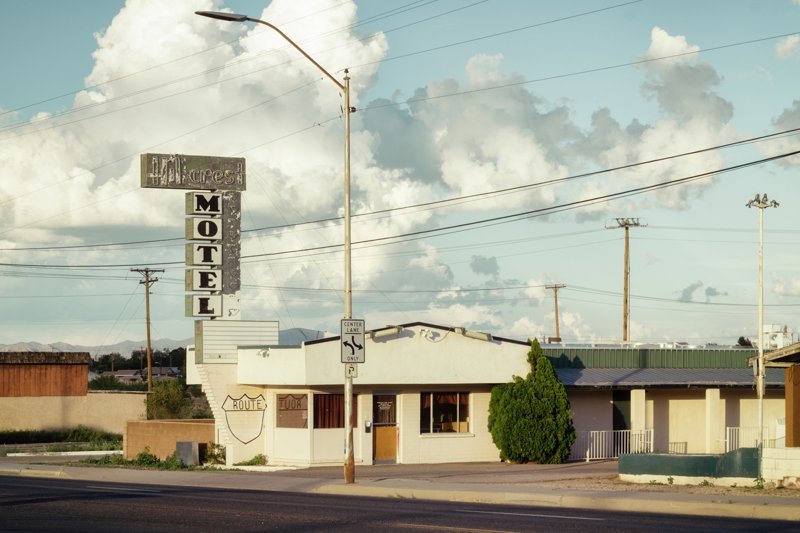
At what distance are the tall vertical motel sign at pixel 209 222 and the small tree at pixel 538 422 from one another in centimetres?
1094

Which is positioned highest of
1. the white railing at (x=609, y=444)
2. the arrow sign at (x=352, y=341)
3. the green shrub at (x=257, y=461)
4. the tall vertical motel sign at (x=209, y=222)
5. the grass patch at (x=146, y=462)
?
the tall vertical motel sign at (x=209, y=222)

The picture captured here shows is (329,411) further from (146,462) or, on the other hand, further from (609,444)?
(609,444)

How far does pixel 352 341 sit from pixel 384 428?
11315mm

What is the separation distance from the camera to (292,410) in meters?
39.6

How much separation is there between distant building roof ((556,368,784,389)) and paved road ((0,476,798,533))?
678 inches

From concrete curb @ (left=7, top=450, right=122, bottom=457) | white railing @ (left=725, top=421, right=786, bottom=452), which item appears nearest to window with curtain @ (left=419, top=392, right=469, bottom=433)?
white railing @ (left=725, top=421, right=786, bottom=452)

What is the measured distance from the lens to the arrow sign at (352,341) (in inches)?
1136

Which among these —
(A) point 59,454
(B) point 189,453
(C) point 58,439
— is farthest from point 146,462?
(C) point 58,439

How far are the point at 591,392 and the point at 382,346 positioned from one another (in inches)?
376

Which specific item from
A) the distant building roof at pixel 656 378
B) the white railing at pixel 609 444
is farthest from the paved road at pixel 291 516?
the white railing at pixel 609 444

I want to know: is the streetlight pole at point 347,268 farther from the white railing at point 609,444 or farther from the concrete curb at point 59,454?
the concrete curb at point 59,454

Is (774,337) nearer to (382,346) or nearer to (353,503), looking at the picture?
(382,346)

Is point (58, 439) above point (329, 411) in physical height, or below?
below

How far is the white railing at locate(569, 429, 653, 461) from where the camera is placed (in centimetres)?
4175
